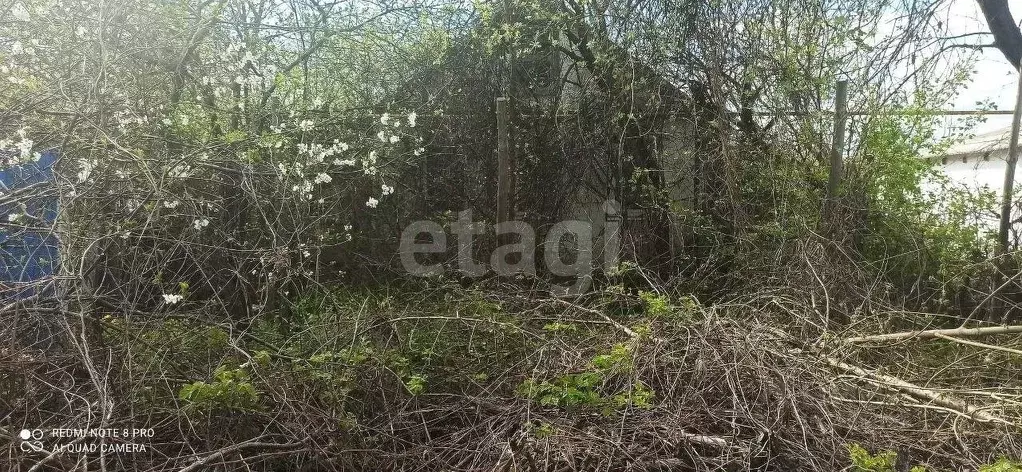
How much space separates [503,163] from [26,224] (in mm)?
3783

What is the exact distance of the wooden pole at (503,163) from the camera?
20.1ft

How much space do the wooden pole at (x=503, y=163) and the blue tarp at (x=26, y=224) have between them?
11.5ft

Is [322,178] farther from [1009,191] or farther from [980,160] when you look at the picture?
[980,160]

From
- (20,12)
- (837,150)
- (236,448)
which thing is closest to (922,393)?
(837,150)

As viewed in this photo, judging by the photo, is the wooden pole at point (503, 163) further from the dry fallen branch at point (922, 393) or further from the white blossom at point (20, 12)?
the white blossom at point (20, 12)

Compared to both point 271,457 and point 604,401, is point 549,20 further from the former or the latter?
point 271,457

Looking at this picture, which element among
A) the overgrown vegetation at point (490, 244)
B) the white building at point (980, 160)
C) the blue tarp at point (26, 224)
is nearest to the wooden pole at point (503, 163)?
the overgrown vegetation at point (490, 244)

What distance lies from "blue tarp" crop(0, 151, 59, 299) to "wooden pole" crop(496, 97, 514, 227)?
3512 millimetres

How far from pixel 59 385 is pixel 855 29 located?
6.24 m

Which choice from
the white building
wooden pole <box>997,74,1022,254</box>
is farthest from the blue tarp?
the white building

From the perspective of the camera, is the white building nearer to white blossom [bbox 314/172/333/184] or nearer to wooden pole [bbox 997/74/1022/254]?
wooden pole [bbox 997/74/1022/254]

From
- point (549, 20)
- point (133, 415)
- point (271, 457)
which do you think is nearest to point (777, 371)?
point (271, 457)

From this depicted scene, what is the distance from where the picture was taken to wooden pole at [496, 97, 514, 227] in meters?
6.12

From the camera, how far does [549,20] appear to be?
6.20 metres
